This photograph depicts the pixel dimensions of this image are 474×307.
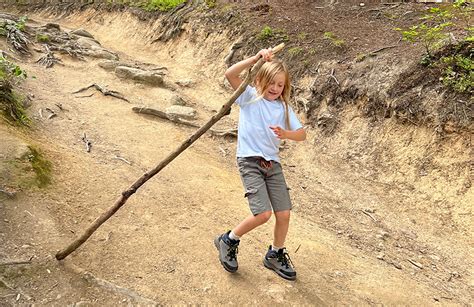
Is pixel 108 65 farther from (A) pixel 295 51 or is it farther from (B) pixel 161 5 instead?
(A) pixel 295 51

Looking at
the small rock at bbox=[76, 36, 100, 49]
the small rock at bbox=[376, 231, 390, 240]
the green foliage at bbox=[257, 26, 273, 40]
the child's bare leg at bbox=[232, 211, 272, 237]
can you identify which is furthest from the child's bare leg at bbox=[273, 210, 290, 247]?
the small rock at bbox=[76, 36, 100, 49]

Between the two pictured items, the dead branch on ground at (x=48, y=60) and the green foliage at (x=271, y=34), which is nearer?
the green foliage at (x=271, y=34)

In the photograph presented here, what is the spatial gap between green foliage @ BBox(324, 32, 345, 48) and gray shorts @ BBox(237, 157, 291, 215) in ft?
24.1

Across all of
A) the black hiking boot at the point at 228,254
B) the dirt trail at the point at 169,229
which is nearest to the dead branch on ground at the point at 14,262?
the dirt trail at the point at 169,229

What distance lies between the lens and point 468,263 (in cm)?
546

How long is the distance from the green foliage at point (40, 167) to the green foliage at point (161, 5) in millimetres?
13227

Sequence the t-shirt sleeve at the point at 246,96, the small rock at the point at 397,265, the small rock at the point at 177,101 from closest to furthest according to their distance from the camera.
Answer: the t-shirt sleeve at the point at 246,96 → the small rock at the point at 397,265 → the small rock at the point at 177,101

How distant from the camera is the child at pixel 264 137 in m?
3.63

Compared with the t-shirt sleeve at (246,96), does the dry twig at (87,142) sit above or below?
below

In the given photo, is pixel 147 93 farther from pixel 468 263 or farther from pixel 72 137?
pixel 468 263

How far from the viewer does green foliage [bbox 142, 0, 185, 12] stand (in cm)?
1675

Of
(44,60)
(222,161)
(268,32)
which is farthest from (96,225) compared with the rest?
(44,60)

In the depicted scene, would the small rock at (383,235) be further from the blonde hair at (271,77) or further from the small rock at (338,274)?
the blonde hair at (271,77)

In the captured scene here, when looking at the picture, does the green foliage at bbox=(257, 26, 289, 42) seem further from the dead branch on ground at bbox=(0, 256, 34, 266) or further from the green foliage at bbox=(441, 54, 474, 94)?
the dead branch on ground at bbox=(0, 256, 34, 266)
